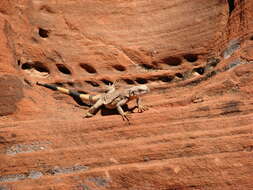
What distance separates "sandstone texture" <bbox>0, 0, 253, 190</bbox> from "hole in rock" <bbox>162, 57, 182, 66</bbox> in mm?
20

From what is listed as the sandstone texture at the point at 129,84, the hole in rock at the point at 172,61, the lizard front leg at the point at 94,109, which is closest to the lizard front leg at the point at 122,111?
the sandstone texture at the point at 129,84

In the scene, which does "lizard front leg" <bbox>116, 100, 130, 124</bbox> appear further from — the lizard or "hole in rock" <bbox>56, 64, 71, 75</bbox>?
"hole in rock" <bbox>56, 64, 71, 75</bbox>

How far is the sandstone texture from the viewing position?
4852mm

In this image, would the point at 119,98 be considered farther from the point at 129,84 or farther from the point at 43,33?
the point at 43,33

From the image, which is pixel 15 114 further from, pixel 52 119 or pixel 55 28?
pixel 55 28

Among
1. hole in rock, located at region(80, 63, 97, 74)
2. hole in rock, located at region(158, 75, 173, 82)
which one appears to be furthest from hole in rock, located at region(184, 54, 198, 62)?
hole in rock, located at region(80, 63, 97, 74)

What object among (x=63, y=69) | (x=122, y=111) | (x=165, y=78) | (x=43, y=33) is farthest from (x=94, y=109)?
(x=43, y=33)

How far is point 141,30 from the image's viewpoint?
753 centimetres

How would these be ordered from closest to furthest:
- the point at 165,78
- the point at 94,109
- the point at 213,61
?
1. the point at 94,109
2. the point at 213,61
3. the point at 165,78

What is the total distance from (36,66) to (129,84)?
6.13ft

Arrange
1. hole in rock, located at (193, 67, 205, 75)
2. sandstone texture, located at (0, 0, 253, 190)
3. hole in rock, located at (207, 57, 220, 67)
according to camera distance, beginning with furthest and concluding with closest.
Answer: hole in rock, located at (193, 67, 205, 75) < hole in rock, located at (207, 57, 220, 67) < sandstone texture, located at (0, 0, 253, 190)

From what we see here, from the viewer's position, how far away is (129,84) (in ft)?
23.2

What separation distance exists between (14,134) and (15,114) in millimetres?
626

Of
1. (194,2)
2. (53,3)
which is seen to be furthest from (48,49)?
(194,2)
